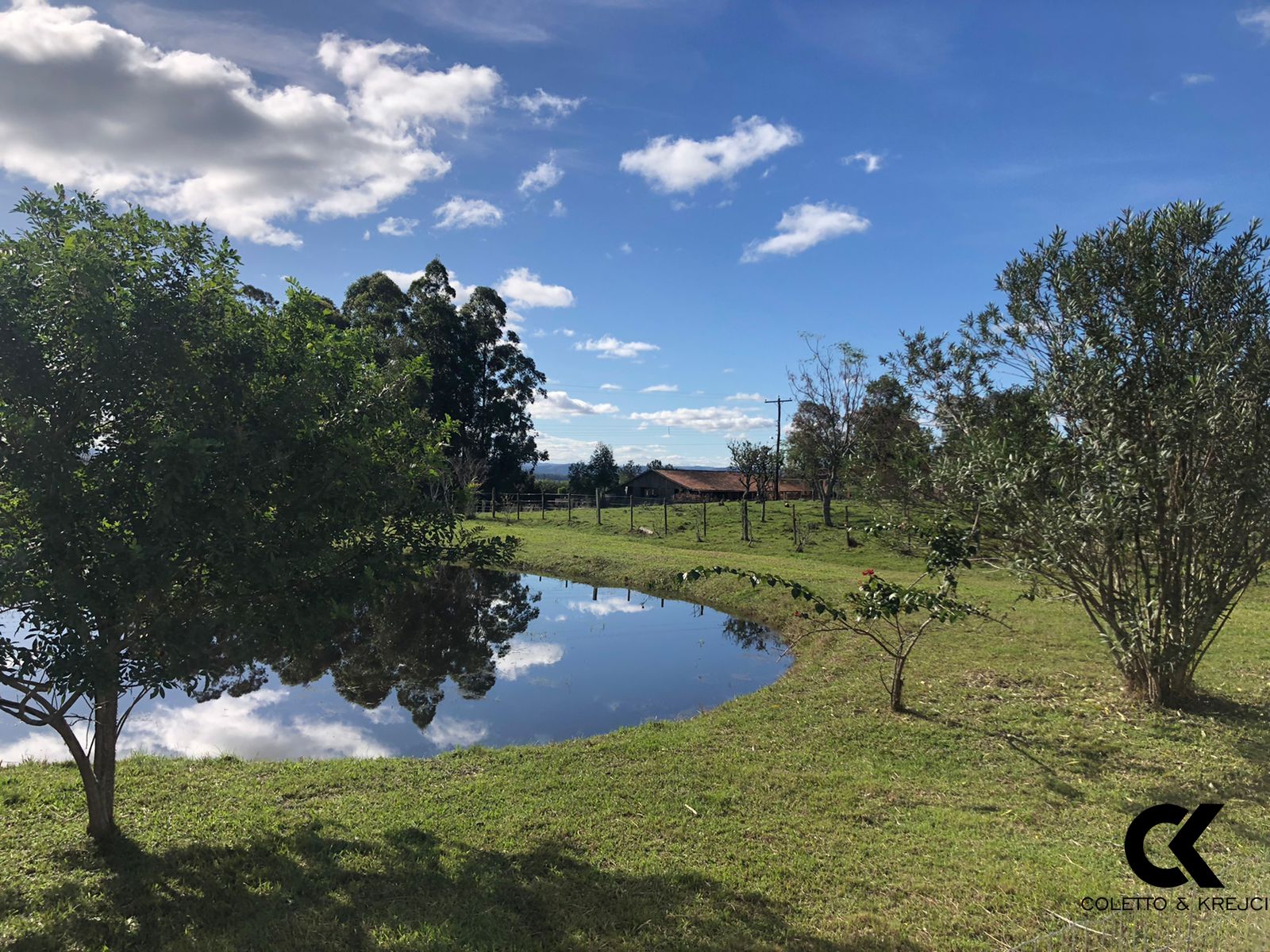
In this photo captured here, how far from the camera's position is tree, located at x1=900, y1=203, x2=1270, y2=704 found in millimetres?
6789

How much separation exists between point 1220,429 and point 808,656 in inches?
→ 298

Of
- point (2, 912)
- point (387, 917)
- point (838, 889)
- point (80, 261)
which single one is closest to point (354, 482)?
point (80, 261)

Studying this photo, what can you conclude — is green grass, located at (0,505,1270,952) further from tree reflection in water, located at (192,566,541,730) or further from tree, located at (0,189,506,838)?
tree reflection in water, located at (192,566,541,730)

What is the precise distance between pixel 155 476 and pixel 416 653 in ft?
35.2

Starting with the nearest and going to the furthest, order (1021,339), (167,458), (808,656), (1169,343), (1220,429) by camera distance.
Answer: (167,458), (1220,429), (1169,343), (1021,339), (808,656)

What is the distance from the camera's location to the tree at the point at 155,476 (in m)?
4.01

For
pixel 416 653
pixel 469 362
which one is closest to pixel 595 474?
pixel 469 362

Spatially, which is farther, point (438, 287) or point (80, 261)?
point (438, 287)

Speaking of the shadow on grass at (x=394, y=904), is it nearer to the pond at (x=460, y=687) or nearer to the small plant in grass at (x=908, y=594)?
the pond at (x=460, y=687)

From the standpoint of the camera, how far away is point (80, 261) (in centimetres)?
404

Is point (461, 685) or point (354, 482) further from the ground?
point (354, 482)

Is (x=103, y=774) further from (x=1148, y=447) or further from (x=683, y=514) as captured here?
(x=683, y=514)

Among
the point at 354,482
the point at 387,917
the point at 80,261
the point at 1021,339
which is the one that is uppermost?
the point at 1021,339

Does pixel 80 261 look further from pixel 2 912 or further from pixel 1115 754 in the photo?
pixel 1115 754
